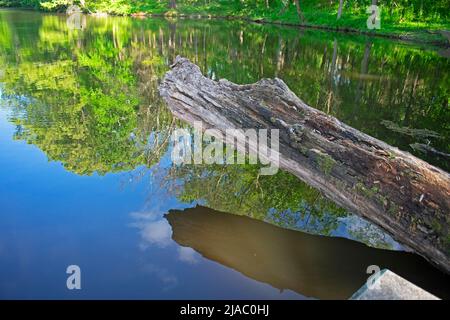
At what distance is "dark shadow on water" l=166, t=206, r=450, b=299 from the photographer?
4922 millimetres

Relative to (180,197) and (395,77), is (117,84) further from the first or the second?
(395,77)

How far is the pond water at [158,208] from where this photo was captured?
4922 mm

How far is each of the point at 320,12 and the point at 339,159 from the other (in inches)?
1661

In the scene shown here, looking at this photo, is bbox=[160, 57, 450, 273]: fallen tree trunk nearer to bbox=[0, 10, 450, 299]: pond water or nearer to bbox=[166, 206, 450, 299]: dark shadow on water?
bbox=[166, 206, 450, 299]: dark shadow on water

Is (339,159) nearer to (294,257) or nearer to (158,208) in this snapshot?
(294,257)

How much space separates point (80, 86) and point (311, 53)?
14.4 m

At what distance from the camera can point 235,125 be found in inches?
257

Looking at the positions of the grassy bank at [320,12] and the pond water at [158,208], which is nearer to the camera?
the pond water at [158,208]

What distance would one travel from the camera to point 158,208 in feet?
21.8

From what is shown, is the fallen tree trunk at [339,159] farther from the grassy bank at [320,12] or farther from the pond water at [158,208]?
the grassy bank at [320,12]

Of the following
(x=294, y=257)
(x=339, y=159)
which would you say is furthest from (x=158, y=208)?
(x=339, y=159)

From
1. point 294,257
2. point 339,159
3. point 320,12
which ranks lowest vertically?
point 294,257

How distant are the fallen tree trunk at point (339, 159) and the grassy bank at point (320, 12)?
93.0 ft

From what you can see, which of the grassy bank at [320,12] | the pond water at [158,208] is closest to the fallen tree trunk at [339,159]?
the pond water at [158,208]
